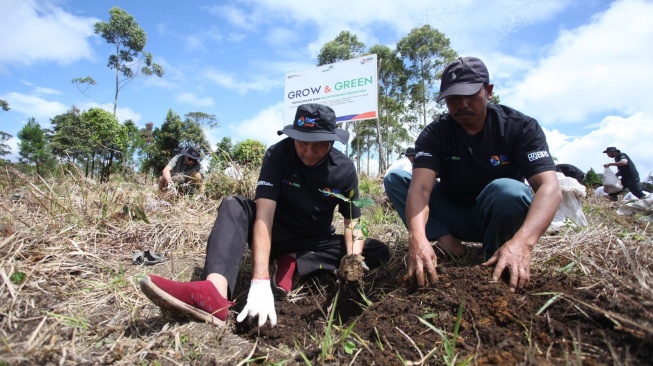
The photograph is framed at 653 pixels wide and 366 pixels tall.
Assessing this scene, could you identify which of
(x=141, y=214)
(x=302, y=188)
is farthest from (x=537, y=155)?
(x=141, y=214)

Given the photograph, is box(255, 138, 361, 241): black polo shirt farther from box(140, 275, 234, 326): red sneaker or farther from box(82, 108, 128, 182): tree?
box(82, 108, 128, 182): tree

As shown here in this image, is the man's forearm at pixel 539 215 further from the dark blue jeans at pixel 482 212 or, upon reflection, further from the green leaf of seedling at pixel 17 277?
the green leaf of seedling at pixel 17 277

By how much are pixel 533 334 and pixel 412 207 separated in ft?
2.69

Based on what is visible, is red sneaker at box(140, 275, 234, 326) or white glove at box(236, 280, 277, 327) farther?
white glove at box(236, 280, 277, 327)

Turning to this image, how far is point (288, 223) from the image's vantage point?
226 cm

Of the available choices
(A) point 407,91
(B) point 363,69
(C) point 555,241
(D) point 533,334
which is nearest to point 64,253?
(D) point 533,334

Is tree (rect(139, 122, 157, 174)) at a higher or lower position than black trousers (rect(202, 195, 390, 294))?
higher

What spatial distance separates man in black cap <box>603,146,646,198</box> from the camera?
798 cm

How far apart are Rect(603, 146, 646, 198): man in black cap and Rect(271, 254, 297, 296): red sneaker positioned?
8.53m

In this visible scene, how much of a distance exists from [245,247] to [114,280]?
68cm

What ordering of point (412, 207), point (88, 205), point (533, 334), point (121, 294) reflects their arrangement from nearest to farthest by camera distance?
1. point (533, 334)
2. point (121, 294)
3. point (412, 207)
4. point (88, 205)

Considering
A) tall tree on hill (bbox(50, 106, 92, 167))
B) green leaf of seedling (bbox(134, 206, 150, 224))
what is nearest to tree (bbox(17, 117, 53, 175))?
tall tree on hill (bbox(50, 106, 92, 167))

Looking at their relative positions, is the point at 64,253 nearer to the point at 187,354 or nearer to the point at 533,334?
the point at 187,354

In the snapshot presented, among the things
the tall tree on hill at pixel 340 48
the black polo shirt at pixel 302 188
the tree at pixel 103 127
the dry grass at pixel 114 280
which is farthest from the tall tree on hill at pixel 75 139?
the black polo shirt at pixel 302 188
